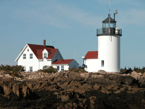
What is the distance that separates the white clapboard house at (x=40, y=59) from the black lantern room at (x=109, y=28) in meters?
7.83

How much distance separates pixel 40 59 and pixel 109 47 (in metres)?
11.1

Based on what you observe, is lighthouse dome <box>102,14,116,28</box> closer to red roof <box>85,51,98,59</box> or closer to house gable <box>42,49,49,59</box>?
red roof <box>85,51,98,59</box>

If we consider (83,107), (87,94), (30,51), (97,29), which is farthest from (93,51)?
(83,107)

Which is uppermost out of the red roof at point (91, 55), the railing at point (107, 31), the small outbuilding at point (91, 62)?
the railing at point (107, 31)

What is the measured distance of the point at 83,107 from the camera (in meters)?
8.05

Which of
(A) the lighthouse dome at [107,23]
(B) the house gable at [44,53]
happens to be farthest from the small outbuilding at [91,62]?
(B) the house gable at [44,53]

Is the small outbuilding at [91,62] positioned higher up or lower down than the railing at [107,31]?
lower down

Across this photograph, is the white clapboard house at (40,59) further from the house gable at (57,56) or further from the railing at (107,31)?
the railing at (107,31)

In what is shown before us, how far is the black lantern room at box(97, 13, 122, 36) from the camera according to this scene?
22.4 meters

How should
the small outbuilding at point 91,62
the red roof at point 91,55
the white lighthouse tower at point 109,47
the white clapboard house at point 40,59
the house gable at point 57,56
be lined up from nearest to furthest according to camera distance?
the white lighthouse tower at point 109,47
the small outbuilding at point 91,62
the red roof at point 91,55
the white clapboard house at point 40,59
the house gable at point 57,56

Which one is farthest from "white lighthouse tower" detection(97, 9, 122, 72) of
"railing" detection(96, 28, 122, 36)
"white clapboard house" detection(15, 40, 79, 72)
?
"white clapboard house" detection(15, 40, 79, 72)

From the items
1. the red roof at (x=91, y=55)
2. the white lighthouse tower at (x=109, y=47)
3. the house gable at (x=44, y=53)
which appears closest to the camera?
the white lighthouse tower at (x=109, y=47)

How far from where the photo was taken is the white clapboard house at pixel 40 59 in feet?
94.8

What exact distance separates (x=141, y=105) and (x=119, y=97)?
4.02ft
